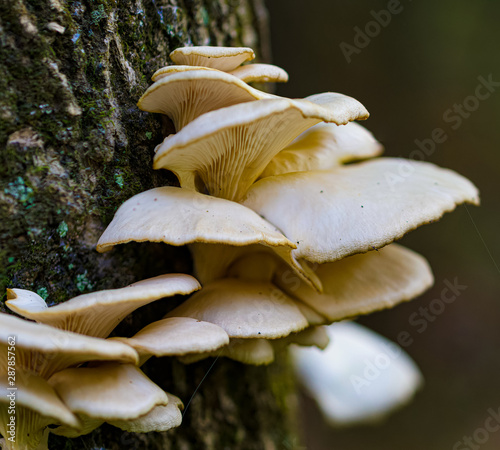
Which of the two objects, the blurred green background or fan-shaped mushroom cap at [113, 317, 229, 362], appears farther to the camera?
the blurred green background

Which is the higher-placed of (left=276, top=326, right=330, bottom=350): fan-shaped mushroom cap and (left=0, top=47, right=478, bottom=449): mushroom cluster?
(left=0, top=47, right=478, bottom=449): mushroom cluster

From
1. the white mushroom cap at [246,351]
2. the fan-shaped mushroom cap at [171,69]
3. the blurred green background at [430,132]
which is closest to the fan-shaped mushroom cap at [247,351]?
the white mushroom cap at [246,351]

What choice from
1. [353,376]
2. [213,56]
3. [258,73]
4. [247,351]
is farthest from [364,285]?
[353,376]

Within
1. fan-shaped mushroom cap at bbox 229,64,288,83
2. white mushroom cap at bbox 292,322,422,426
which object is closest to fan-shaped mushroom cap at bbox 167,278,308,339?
fan-shaped mushroom cap at bbox 229,64,288,83

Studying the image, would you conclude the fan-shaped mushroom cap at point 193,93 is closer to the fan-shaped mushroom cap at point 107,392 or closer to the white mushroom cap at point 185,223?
the white mushroom cap at point 185,223

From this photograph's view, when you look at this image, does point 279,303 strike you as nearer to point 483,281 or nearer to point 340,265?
point 340,265

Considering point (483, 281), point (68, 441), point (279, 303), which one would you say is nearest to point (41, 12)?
point (279, 303)

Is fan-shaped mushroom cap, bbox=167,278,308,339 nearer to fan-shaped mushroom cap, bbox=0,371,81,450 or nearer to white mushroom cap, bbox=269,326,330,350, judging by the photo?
white mushroom cap, bbox=269,326,330,350
